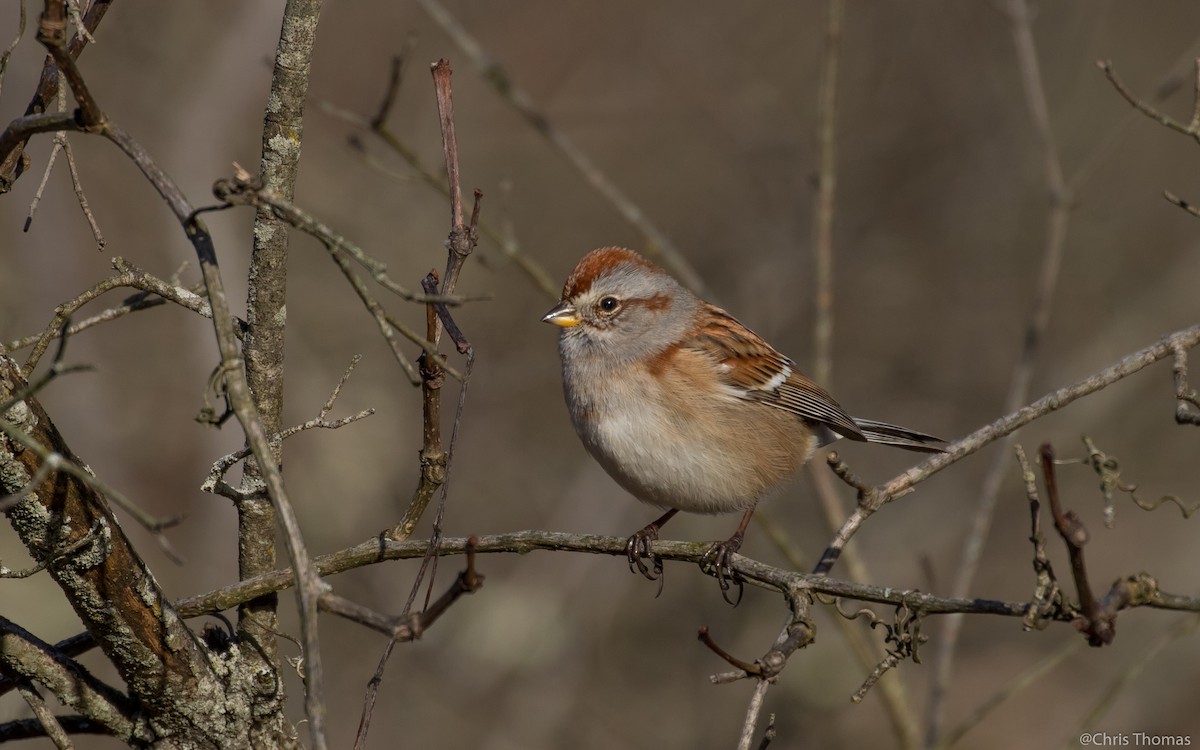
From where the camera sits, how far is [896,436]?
15.0ft

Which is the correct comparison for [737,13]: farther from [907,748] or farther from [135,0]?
[907,748]

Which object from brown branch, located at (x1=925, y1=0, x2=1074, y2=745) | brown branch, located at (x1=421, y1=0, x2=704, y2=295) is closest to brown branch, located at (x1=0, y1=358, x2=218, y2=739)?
brown branch, located at (x1=421, y1=0, x2=704, y2=295)

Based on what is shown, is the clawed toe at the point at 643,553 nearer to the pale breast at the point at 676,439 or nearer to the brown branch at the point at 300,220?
the pale breast at the point at 676,439

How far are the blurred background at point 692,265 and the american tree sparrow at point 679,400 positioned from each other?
1620 mm

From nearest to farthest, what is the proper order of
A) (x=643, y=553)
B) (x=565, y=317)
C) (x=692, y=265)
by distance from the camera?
1. (x=643, y=553)
2. (x=565, y=317)
3. (x=692, y=265)

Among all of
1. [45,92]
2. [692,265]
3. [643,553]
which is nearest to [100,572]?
[45,92]

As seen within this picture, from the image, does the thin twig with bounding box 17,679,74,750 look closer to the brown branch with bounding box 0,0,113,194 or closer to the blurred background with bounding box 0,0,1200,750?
the brown branch with bounding box 0,0,113,194

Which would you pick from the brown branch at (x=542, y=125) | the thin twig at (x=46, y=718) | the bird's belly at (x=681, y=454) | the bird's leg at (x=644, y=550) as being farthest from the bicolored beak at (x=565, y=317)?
the thin twig at (x=46, y=718)

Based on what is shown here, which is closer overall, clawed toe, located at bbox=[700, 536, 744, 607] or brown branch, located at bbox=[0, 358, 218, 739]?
brown branch, located at bbox=[0, 358, 218, 739]

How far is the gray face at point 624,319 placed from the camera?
14.2ft

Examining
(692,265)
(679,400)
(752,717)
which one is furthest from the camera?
(692,265)

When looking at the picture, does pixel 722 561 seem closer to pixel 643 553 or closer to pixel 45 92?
pixel 643 553

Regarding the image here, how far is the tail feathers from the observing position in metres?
4.26

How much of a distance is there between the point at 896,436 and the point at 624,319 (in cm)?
130
